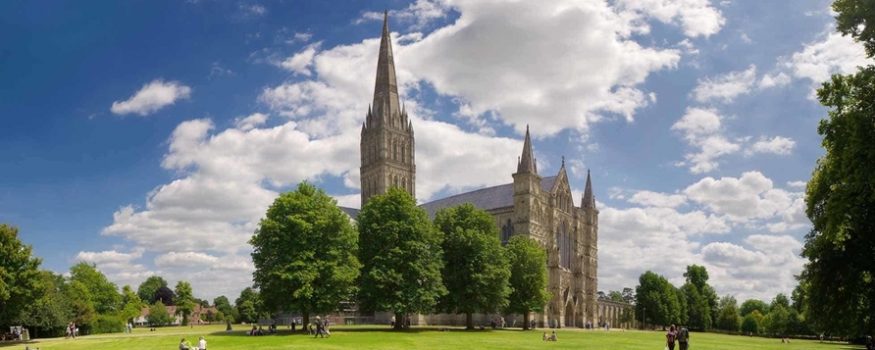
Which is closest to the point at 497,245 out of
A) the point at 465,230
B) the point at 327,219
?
the point at 465,230

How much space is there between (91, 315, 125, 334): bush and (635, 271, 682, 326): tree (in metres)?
86.3

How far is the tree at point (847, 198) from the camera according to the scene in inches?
932

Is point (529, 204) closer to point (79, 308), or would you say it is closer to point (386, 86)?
point (386, 86)

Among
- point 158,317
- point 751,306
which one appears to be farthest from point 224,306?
point 751,306

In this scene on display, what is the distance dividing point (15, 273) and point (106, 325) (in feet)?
106

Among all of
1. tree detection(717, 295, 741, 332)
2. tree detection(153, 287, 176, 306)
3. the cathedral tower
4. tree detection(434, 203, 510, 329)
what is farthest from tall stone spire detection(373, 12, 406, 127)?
tree detection(153, 287, 176, 306)

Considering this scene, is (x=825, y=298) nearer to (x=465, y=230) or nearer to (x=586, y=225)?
(x=465, y=230)

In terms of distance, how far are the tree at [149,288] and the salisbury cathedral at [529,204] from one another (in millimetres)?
100411

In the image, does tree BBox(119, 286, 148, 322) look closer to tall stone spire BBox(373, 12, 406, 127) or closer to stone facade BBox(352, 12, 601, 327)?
stone facade BBox(352, 12, 601, 327)

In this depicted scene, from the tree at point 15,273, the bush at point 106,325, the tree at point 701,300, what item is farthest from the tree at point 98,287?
the tree at point 701,300

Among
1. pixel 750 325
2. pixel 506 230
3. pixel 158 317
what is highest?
pixel 506 230

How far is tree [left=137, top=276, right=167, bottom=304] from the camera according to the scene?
7323 inches

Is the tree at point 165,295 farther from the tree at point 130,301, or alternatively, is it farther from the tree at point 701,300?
the tree at point 701,300

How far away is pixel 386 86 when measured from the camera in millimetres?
115125
